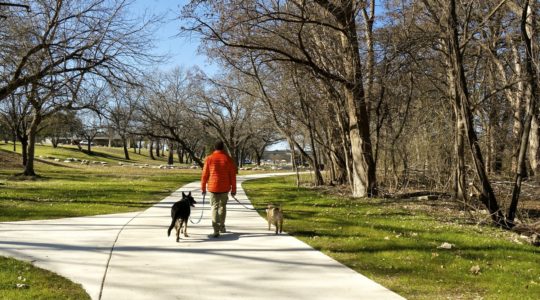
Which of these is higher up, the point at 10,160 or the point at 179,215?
the point at 10,160

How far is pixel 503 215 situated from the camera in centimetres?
1293

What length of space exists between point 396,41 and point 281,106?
12.3 meters

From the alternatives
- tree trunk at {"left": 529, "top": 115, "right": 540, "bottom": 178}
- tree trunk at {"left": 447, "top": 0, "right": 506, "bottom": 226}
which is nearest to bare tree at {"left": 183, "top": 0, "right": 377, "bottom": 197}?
tree trunk at {"left": 447, "top": 0, "right": 506, "bottom": 226}

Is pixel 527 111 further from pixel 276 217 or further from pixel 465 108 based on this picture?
pixel 276 217

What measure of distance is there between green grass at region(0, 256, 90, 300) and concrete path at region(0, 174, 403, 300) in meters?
0.17

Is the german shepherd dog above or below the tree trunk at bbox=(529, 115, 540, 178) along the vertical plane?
below

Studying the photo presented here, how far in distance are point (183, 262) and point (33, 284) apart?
209 cm

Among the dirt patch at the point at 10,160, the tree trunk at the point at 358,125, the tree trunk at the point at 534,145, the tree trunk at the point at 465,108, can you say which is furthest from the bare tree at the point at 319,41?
the dirt patch at the point at 10,160

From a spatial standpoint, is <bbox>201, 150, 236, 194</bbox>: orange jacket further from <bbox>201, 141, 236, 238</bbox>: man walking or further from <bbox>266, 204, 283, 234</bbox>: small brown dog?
<bbox>266, 204, 283, 234</bbox>: small brown dog

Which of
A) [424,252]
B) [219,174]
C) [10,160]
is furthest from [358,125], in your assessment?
[10,160]

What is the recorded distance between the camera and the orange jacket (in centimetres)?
982

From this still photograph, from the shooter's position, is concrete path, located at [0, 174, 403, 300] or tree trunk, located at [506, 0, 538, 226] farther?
tree trunk, located at [506, 0, 538, 226]

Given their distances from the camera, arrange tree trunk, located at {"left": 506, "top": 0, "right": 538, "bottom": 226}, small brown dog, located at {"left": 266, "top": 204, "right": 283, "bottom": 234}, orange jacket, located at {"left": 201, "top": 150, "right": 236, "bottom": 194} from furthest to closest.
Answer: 1. tree trunk, located at {"left": 506, "top": 0, "right": 538, "bottom": 226}
2. small brown dog, located at {"left": 266, "top": 204, "right": 283, "bottom": 234}
3. orange jacket, located at {"left": 201, "top": 150, "right": 236, "bottom": 194}

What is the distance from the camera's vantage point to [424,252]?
8445mm
